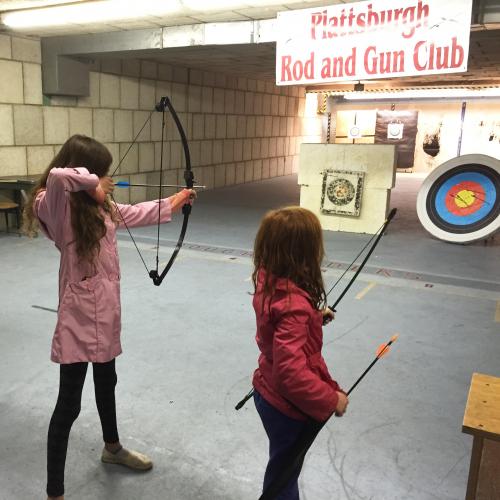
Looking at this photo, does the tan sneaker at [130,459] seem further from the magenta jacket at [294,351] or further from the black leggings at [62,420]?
the magenta jacket at [294,351]

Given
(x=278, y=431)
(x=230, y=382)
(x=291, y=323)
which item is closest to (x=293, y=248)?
(x=291, y=323)

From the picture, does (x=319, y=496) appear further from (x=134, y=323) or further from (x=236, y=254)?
(x=236, y=254)

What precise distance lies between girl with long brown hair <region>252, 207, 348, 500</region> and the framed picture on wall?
4335 millimetres

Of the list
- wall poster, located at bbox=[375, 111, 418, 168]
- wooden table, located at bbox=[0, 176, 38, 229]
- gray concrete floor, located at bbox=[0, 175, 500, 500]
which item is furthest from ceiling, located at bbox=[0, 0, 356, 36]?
wall poster, located at bbox=[375, 111, 418, 168]

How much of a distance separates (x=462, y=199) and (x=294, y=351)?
4.68 meters

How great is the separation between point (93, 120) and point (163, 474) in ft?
17.7

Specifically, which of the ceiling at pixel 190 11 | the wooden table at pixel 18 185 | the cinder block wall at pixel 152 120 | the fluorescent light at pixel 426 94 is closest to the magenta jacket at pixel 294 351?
the ceiling at pixel 190 11

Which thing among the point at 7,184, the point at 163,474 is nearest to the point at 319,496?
the point at 163,474

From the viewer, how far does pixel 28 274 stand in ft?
11.9

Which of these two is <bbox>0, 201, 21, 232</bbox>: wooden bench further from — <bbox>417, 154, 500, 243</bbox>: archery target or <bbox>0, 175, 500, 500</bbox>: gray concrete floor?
<bbox>417, 154, 500, 243</bbox>: archery target

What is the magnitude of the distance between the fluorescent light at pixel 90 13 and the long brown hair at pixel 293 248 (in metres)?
3.39

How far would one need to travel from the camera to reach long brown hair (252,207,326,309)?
1.04m

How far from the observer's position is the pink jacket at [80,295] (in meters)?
1.27

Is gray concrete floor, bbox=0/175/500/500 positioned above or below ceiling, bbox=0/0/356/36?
below
